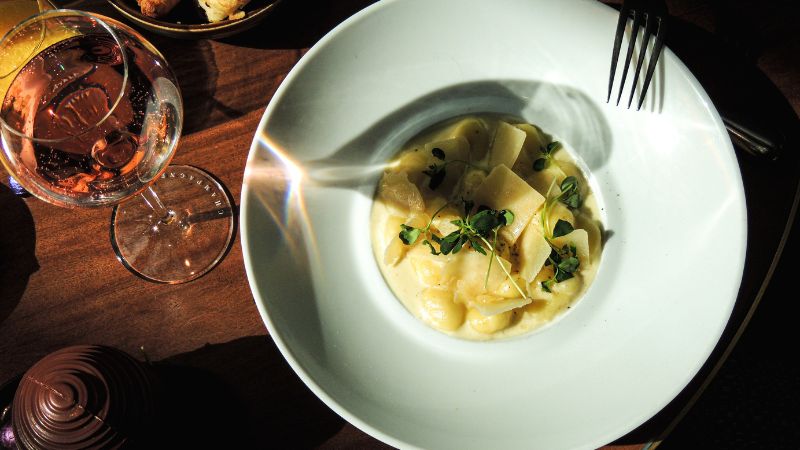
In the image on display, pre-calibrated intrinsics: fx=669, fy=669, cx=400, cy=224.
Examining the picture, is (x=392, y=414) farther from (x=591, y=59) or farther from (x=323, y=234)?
(x=591, y=59)

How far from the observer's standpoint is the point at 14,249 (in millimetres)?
1160

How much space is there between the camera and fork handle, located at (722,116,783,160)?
1.09 m

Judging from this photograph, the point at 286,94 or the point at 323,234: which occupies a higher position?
the point at 286,94

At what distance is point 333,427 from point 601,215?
566mm

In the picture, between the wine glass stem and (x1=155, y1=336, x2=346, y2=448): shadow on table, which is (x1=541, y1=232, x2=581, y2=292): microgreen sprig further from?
the wine glass stem

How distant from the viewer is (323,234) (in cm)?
110

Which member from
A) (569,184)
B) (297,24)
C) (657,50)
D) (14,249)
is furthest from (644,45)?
(14,249)

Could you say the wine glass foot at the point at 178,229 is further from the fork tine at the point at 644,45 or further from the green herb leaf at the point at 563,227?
the fork tine at the point at 644,45

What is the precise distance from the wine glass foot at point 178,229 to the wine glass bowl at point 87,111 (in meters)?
0.23

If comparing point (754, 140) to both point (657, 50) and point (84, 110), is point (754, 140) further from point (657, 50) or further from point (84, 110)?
point (84, 110)

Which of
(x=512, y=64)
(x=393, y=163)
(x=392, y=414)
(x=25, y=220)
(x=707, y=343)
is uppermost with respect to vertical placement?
(x=512, y=64)

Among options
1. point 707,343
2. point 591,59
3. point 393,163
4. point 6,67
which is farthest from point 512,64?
point 6,67

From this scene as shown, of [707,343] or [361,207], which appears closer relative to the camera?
[707,343]

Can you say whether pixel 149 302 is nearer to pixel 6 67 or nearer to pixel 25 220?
pixel 25 220
